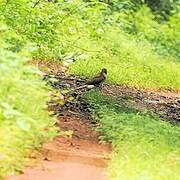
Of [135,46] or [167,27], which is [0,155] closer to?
[135,46]

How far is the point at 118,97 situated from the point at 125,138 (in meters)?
3.84

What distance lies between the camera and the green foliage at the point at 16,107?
225 inches

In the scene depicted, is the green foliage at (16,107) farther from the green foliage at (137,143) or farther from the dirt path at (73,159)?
the green foliage at (137,143)

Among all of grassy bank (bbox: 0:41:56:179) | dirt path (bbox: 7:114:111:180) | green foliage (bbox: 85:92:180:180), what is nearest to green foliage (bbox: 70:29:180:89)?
green foliage (bbox: 85:92:180:180)

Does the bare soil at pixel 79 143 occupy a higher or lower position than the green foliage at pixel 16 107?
lower

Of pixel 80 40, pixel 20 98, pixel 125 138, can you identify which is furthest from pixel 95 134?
pixel 80 40

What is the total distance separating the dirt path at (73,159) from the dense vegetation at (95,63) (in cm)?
17

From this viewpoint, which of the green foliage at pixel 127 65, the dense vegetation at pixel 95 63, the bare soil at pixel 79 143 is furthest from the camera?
the green foliage at pixel 127 65

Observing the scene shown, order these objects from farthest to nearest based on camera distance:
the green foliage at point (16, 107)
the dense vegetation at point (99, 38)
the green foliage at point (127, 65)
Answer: the green foliage at point (127, 65) → the dense vegetation at point (99, 38) → the green foliage at point (16, 107)

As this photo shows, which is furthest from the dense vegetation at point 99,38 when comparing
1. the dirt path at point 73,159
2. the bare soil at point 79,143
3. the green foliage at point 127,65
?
the dirt path at point 73,159

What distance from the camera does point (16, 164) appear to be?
19.7 ft

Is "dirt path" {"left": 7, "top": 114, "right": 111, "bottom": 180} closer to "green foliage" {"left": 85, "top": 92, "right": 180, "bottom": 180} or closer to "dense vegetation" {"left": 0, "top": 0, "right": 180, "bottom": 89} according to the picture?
"green foliage" {"left": 85, "top": 92, "right": 180, "bottom": 180}

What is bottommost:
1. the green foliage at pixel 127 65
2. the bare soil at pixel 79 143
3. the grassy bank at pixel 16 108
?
the green foliage at pixel 127 65

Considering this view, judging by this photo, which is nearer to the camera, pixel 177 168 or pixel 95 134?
pixel 177 168
